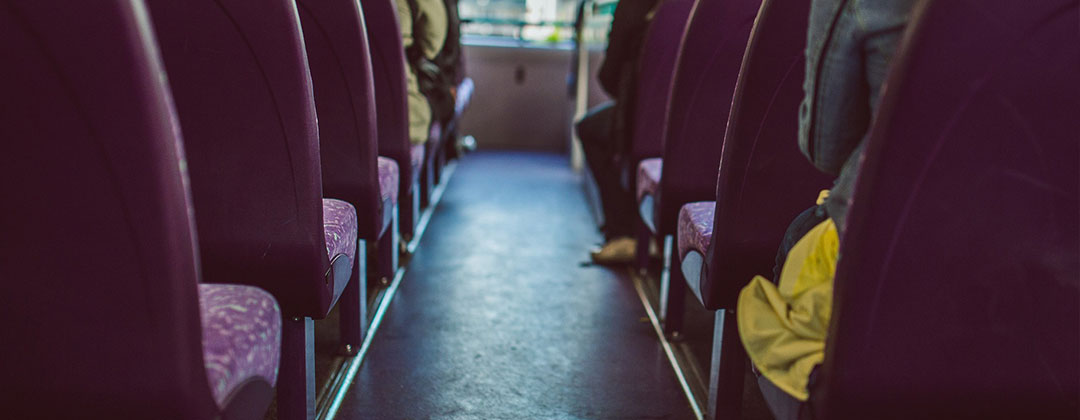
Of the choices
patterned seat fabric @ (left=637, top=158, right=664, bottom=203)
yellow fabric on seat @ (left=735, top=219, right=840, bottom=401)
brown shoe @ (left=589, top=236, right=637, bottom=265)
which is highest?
yellow fabric on seat @ (left=735, top=219, right=840, bottom=401)

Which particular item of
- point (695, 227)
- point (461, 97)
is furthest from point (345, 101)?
point (461, 97)

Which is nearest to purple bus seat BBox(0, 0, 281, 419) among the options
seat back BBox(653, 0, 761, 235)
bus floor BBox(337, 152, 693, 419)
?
bus floor BBox(337, 152, 693, 419)

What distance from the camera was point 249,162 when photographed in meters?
1.27

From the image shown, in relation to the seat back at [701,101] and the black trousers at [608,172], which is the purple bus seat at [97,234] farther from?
the black trousers at [608,172]

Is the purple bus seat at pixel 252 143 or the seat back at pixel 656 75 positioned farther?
the seat back at pixel 656 75

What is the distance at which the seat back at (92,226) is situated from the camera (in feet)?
2.35

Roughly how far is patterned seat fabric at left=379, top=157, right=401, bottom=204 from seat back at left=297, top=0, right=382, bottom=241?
12cm

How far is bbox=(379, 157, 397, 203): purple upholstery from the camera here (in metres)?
1.97

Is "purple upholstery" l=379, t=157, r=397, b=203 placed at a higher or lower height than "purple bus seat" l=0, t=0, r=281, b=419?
lower

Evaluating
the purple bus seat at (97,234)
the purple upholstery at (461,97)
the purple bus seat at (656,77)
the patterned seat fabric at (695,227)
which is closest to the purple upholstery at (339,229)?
the purple bus seat at (97,234)

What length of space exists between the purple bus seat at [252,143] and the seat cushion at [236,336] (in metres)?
0.25

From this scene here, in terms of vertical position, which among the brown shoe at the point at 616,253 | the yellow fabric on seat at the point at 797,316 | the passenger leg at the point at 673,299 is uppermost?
the yellow fabric on seat at the point at 797,316

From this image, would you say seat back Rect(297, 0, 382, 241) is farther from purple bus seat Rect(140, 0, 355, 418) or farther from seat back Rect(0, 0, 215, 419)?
seat back Rect(0, 0, 215, 419)

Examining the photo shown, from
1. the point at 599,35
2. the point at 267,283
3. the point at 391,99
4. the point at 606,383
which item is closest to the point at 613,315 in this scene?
the point at 606,383
